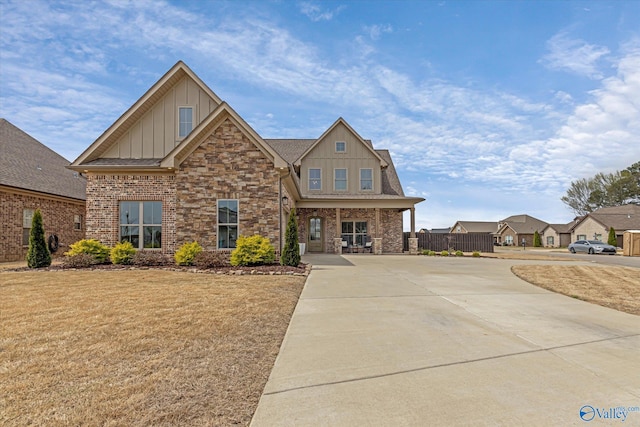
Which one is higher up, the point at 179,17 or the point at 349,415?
the point at 179,17

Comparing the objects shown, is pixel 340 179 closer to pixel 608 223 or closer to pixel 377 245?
pixel 377 245

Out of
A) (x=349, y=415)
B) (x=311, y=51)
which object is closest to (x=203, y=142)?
(x=311, y=51)

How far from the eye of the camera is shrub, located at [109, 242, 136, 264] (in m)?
13.6

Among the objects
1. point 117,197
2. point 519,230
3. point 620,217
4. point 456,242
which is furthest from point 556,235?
point 117,197

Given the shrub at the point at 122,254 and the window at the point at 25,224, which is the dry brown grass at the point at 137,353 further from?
the window at the point at 25,224

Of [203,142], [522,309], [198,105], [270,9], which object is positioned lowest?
[522,309]

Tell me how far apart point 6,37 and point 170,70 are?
549cm

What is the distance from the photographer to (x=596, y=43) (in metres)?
11.7

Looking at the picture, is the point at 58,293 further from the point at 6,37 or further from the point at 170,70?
the point at 170,70

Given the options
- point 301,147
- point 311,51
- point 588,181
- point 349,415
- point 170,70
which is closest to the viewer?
point 349,415

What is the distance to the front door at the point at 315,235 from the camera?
956 inches

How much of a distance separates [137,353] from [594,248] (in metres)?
38.6

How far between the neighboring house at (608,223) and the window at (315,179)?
3829 cm

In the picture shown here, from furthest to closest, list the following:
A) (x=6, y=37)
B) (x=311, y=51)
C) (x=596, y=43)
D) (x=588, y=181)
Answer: (x=588, y=181) < (x=311, y=51) < (x=596, y=43) < (x=6, y=37)
